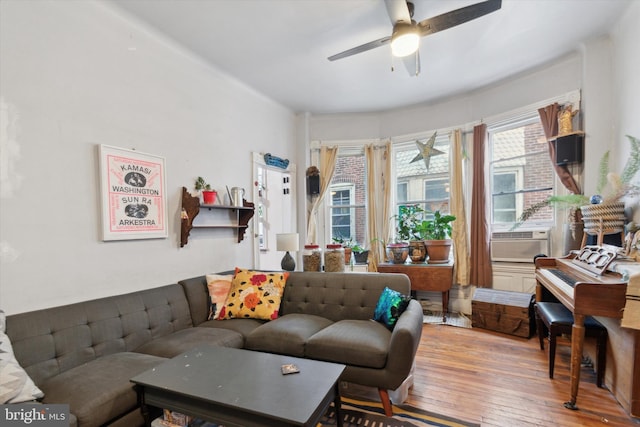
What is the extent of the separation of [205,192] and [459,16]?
253 centimetres

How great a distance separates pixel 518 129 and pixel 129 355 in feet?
15.2

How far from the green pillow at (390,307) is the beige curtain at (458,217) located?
191 cm

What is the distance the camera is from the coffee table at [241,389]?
4.13 ft

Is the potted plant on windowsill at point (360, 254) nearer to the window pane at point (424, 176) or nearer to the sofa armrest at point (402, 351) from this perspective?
the window pane at point (424, 176)

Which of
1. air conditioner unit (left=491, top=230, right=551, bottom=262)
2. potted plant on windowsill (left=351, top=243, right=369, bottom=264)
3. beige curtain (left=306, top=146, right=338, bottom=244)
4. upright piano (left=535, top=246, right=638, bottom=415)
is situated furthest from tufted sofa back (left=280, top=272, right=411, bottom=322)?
air conditioner unit (left=491, top=230, right=551, bottom=262)

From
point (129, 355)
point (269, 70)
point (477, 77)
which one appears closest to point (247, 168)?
point (269, 70)

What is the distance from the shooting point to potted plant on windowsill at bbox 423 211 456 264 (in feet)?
12.8

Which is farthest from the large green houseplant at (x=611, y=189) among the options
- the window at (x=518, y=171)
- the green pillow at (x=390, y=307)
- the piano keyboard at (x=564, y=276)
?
the green pillow at (x=390, y=307)

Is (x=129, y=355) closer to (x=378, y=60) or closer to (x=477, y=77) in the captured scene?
(x=378, y=60)

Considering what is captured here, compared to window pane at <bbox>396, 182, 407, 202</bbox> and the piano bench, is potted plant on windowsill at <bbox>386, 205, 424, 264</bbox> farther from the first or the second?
the piano bench

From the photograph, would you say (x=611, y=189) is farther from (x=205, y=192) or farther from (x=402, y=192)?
(x=205, y=192)

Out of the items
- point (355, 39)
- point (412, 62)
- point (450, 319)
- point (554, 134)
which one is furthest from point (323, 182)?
point (554, 134)

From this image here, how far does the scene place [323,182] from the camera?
4.66 metres

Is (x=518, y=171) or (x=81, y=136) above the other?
(x=81, y=136)
